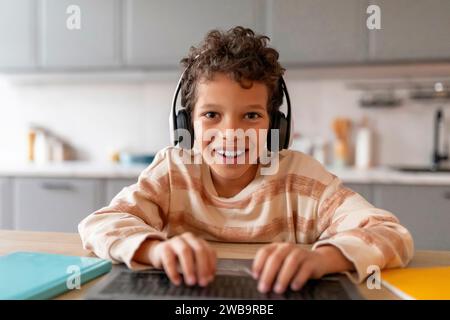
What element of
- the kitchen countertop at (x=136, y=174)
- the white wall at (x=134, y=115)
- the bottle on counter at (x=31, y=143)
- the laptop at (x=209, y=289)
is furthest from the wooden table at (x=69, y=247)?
the bottle on counter at (x=31, y=143)

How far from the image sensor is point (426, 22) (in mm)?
2162

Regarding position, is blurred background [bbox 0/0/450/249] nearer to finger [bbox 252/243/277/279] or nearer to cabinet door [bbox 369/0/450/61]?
cabinet door [bbox 369/0/450/61]

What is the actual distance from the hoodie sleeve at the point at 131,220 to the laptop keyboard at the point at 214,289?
0.23ft

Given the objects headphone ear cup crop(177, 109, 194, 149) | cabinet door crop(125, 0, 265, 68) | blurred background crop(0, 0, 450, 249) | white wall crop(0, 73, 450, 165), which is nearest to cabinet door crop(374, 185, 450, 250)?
blurred background crop(0, 0, 450, 249)

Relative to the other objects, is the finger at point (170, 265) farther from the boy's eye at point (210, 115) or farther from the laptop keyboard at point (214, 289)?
the boy's eye at point (210, 115)

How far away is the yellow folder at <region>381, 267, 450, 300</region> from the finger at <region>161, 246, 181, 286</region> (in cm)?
28

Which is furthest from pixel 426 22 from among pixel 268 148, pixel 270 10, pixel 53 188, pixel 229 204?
pixel 53 188

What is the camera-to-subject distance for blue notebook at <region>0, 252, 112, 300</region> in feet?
1.81

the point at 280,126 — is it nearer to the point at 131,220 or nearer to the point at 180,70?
the point at 131,220

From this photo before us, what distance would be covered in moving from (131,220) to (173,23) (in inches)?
70.3

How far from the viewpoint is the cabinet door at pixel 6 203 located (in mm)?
2340

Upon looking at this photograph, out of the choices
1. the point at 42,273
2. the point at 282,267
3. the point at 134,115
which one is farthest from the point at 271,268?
the point at 134,115

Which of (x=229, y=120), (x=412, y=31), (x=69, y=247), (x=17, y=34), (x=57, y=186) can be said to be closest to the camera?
(x=69, y=247)

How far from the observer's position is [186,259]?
1.94 ft
